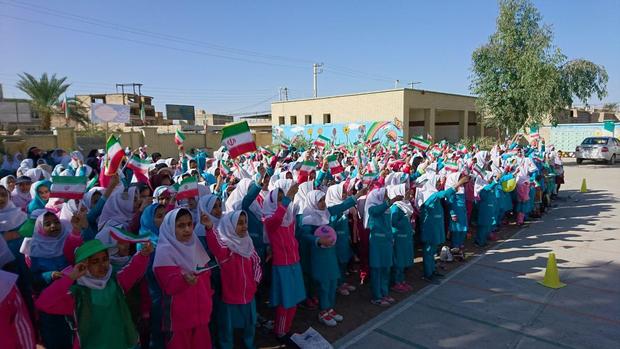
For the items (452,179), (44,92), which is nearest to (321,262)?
(452,179)

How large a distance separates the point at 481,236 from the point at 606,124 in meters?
26.8

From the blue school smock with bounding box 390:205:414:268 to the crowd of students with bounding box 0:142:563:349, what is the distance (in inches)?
0.5

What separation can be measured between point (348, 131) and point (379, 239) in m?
21.2

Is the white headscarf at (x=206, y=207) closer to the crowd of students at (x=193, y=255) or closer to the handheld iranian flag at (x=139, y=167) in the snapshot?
the crowd of students at (x=193, y=255)

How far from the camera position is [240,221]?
10.7 ft

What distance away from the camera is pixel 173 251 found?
2.81m

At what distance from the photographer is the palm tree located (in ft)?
92.2

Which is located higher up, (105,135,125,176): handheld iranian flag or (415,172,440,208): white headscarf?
(105,135,125,176): handheld iranian flag

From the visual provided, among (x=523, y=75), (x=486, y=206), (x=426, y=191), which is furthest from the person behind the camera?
(x=523, y=75)

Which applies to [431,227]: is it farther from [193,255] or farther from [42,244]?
[42,244]

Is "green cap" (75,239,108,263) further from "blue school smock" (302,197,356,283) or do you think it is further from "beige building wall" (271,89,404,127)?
"beige building wall" (271,89,404,127)

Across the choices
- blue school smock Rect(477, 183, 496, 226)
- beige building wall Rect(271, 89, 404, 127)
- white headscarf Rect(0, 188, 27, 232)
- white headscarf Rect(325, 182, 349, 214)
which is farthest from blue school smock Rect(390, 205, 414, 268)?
beige building wall Rect(271, 89, 404, 127)

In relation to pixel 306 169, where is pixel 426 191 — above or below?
below

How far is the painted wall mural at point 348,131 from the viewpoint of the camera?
23.1 meters
